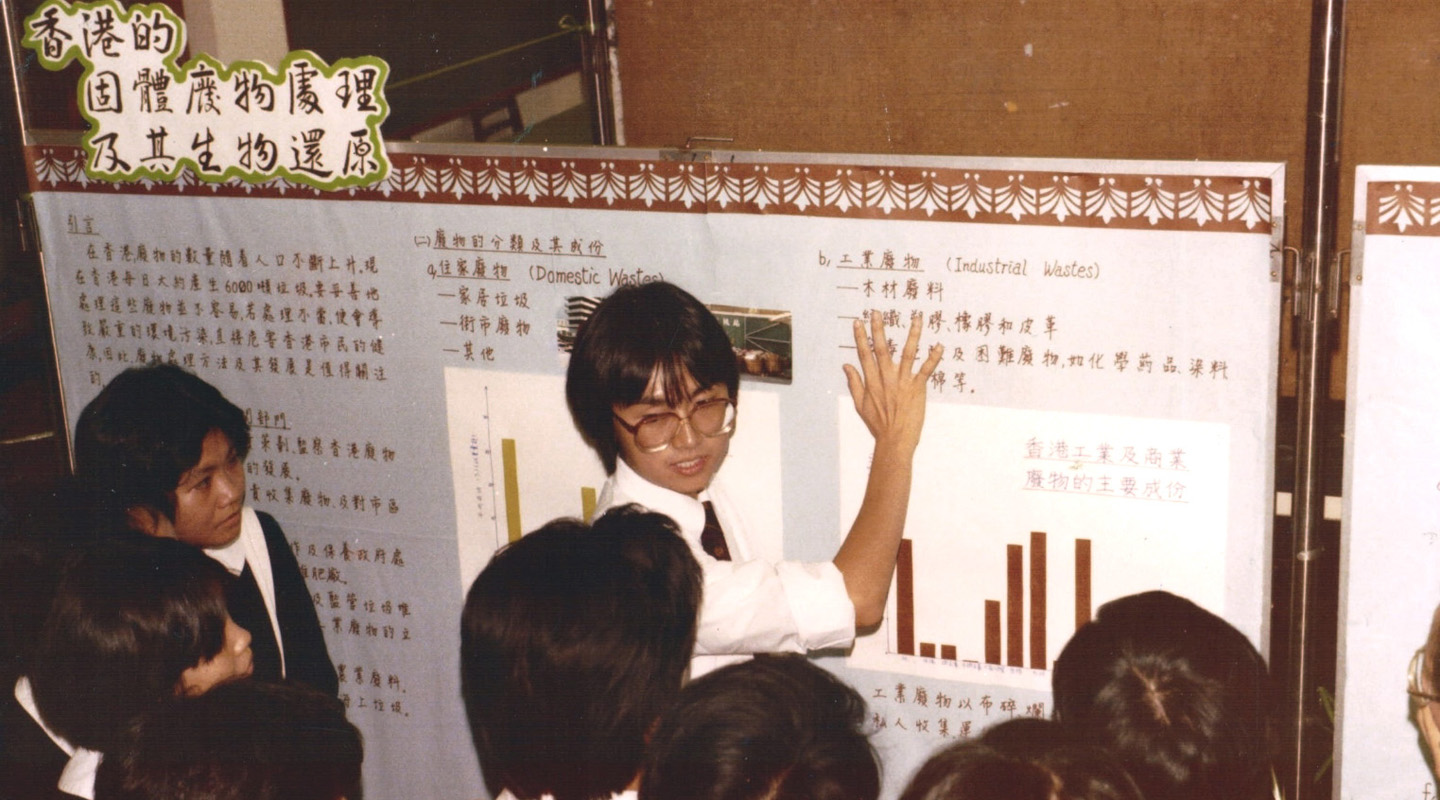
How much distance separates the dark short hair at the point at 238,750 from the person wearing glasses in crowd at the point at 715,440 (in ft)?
1.94

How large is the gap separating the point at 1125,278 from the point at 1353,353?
0.33 m

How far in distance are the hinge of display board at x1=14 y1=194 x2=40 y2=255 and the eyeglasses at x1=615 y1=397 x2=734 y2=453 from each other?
1.47m

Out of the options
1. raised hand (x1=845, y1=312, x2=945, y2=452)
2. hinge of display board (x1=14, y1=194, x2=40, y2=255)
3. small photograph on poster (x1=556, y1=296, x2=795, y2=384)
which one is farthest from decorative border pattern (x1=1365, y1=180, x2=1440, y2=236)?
hinge of display board (x1=14, y1=194, x2=40, y2=255)

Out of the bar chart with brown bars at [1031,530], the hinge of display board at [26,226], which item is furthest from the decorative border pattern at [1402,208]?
the hinge of display board at [26,226]

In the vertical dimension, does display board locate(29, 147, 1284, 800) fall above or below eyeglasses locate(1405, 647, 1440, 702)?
above

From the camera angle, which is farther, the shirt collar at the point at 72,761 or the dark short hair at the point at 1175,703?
the shirt collar at the point at 72,761

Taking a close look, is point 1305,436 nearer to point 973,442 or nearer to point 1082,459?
point 1082,459

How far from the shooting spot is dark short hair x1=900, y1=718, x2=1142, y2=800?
4.67 ft

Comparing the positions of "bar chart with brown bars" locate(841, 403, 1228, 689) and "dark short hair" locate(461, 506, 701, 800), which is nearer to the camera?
"dark short hair" locate(461, 506, 701, 800)

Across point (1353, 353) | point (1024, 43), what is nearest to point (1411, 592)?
point (1353, 353)

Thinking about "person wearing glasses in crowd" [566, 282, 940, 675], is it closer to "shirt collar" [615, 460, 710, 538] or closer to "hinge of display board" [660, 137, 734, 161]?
"shirt collar" [615, 460, 710, 538]

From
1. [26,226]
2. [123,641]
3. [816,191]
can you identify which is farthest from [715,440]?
[26,226]

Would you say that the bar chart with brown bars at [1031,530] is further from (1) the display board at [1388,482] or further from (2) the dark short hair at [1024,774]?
(2) the dark short hair at [1024,774]

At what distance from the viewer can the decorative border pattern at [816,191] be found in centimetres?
199
